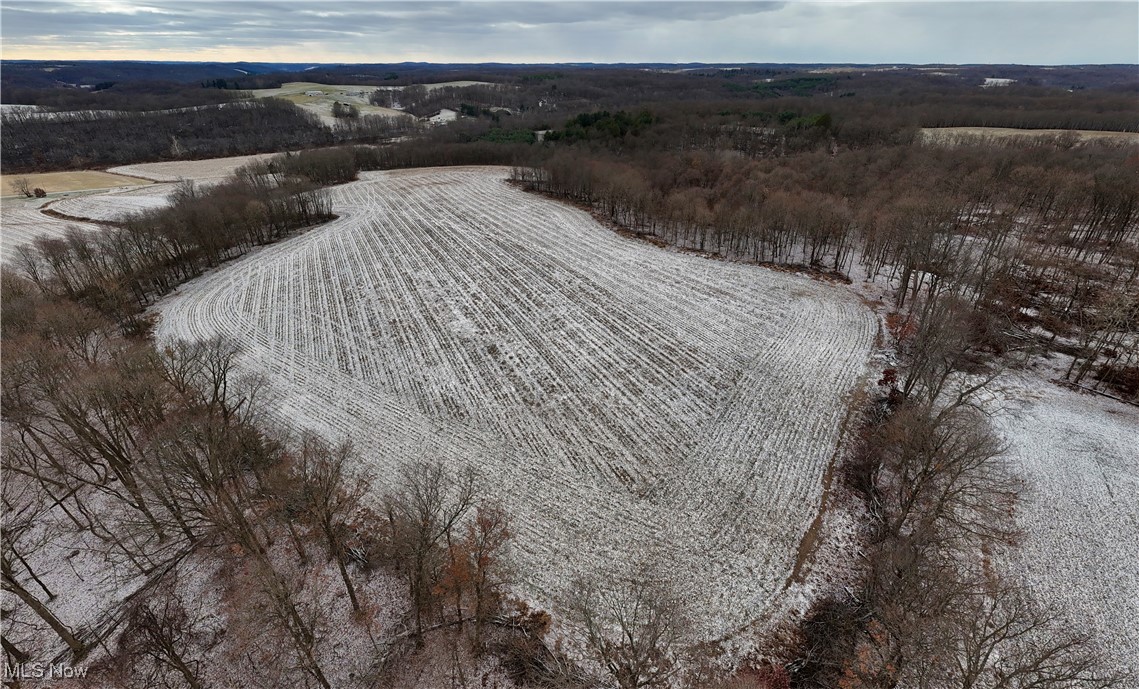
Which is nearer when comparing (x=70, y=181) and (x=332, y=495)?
(x=332, y=495)

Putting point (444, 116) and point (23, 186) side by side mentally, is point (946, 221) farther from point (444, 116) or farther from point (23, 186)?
point (444, 116)

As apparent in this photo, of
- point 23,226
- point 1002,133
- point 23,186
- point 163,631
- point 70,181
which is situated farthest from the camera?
point 1002,133

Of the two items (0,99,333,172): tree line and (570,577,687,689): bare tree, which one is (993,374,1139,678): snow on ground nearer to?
(570,577,687,689): bare tree

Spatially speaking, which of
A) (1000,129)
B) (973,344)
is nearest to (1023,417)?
(973,344)

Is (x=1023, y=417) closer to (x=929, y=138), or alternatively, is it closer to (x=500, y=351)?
(x=500, y=351)

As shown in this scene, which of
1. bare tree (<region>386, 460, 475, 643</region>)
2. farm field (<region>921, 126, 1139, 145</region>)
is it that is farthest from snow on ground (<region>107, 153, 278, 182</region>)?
farm field (<region>921, 126, 1139, 145</region>)

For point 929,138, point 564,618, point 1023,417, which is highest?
point 929,138

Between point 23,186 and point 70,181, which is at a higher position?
point 23,186

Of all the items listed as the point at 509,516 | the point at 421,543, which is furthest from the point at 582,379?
the point at 421,543
